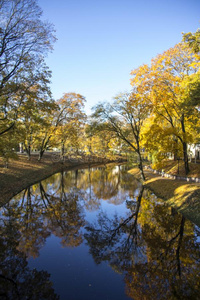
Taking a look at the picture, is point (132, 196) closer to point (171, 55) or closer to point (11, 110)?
point (11, 110)

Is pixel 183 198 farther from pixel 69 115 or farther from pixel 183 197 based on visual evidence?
pixel 69 115

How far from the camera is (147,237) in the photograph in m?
10.9

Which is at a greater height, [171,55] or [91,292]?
[171,55]

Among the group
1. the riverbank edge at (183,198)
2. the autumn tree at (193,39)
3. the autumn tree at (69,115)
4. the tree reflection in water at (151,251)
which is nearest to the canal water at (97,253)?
the tree reflection in water at (151,251)

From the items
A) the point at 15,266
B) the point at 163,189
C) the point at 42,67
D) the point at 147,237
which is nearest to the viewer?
the point at 15,266

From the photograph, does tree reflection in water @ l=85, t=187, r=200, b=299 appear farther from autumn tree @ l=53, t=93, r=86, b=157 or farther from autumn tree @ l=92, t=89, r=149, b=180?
autumn tree @ l=53, t=93, r=86, b=157

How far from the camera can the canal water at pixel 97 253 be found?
6.71 metres

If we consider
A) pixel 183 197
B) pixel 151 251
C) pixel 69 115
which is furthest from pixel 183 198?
pixel 69 115

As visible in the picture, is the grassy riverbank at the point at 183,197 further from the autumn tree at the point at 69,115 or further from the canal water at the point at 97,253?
the autumn tree at the point at 69,115

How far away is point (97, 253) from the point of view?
9.55 metres

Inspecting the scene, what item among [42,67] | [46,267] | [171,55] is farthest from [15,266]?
[171,55]

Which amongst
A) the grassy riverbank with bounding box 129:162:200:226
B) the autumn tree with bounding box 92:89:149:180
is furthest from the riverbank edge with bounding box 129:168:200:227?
the autumn tree with bounding box 92:89:149:180

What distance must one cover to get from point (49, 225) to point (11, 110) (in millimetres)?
10983

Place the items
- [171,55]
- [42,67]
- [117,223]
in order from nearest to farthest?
1. [117,223]
2. [42,67]
3. [171,55]
